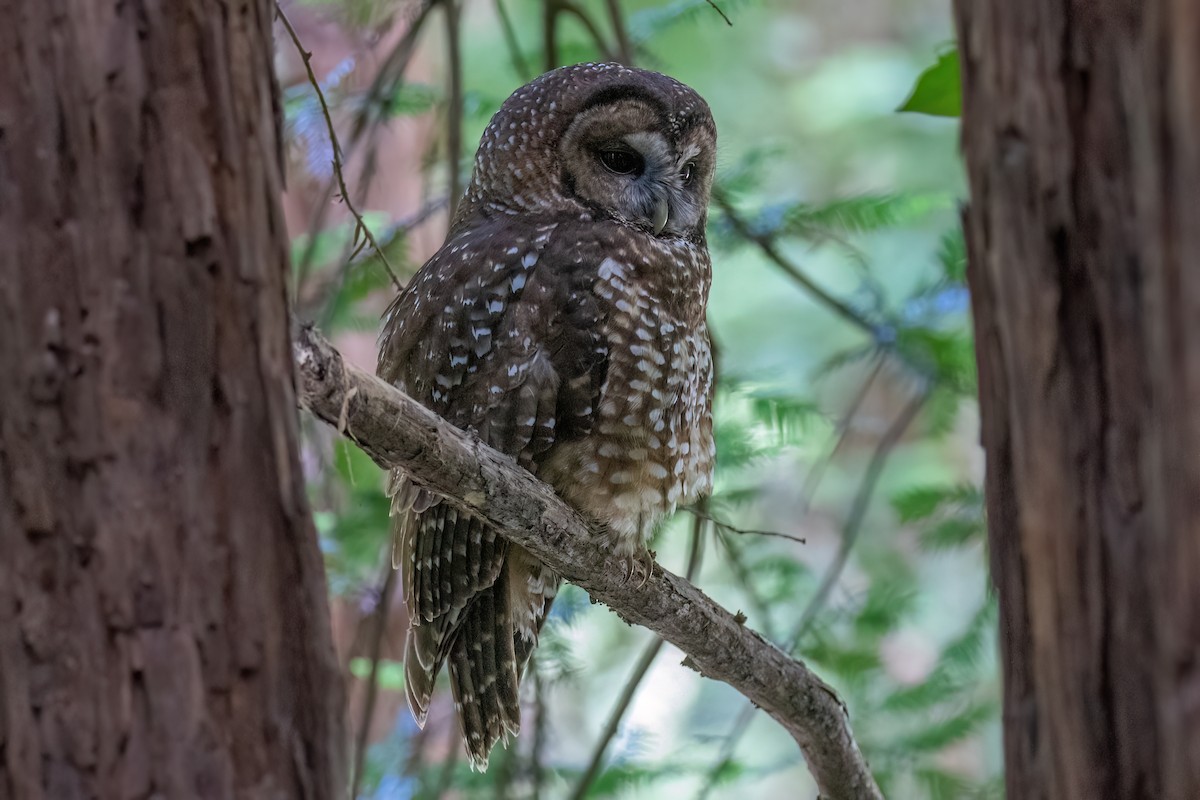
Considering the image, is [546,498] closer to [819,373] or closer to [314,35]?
[819,373]

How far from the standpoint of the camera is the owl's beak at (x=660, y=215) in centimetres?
291

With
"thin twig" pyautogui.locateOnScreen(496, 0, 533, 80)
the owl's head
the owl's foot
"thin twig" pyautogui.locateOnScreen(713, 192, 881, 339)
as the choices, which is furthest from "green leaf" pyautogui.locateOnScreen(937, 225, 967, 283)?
the owl's foot

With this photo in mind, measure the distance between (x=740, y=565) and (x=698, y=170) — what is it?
1209mm

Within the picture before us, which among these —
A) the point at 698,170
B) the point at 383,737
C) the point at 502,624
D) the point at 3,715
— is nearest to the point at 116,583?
the point at 3,715

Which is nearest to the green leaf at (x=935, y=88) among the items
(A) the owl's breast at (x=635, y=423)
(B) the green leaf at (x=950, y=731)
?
(A) the owl's breast at (x=635, y=423)

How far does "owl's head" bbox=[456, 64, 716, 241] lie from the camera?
2902 mm

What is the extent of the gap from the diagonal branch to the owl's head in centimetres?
81

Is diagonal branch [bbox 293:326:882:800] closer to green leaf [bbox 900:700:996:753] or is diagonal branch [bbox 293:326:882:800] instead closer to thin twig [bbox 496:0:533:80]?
green leaf [bbox 900:700:996:753]

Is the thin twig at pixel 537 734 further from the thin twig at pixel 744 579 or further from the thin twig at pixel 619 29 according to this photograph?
the thin twig at pixel 619 29

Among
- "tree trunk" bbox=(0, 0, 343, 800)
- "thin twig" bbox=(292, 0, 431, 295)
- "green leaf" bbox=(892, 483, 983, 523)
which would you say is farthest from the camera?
"green leaf" bbox=(892, 483, 983, 523)

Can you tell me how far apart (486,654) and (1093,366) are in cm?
221

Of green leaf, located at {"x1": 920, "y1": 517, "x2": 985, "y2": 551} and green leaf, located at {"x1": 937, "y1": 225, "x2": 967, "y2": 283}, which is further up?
green leaf, located at {"x1": 937, "y1": 225, "x2": 967, "y2": 283}

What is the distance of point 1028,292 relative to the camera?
99 cm

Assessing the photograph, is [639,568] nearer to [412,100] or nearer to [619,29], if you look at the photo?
[619,29]
